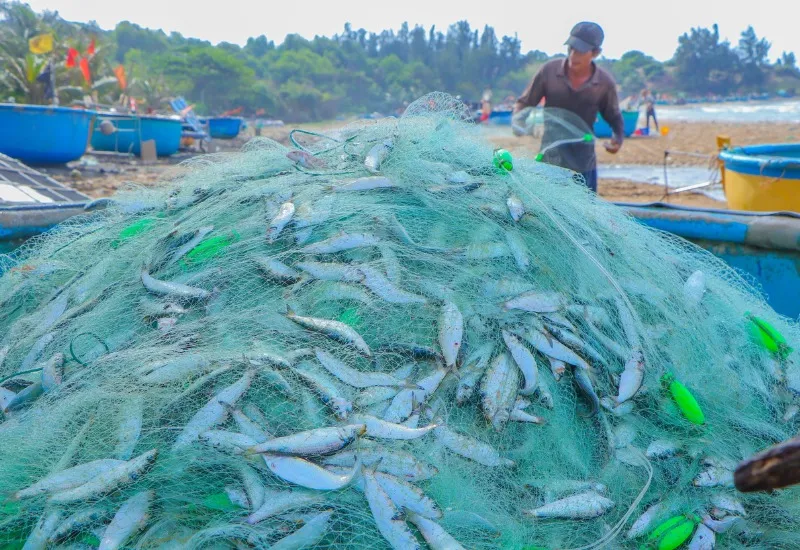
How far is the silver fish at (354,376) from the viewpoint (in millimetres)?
2238

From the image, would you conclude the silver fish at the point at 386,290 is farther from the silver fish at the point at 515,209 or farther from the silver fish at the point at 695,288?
the silver fish at the point at 695,288

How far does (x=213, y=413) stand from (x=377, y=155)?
1.40 metres

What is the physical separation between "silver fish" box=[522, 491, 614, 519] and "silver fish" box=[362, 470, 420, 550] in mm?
455

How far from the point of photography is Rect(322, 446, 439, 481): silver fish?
2002mm

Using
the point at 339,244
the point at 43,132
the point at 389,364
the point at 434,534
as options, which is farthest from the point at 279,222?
the point at 43,132

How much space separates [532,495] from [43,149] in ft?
44.6

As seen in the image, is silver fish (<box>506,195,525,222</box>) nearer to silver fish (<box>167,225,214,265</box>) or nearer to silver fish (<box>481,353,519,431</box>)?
silver fish (<box>481,353,519,431</box>)

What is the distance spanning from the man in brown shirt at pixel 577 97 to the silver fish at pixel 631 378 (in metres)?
2.92

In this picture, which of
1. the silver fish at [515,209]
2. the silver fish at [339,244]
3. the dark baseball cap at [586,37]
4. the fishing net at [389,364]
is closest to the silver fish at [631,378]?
the fishing net at [389,364]

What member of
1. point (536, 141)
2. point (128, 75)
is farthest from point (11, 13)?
point (536, 141)

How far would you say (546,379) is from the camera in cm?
244

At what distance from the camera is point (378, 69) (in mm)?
89688

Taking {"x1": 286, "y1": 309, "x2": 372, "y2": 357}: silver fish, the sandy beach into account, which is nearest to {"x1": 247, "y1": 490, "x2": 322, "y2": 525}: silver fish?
{"x1": 286, "y1": 309, "x2": 372, "y2": 357}: silver fish

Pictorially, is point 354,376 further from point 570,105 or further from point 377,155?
point 570,105
